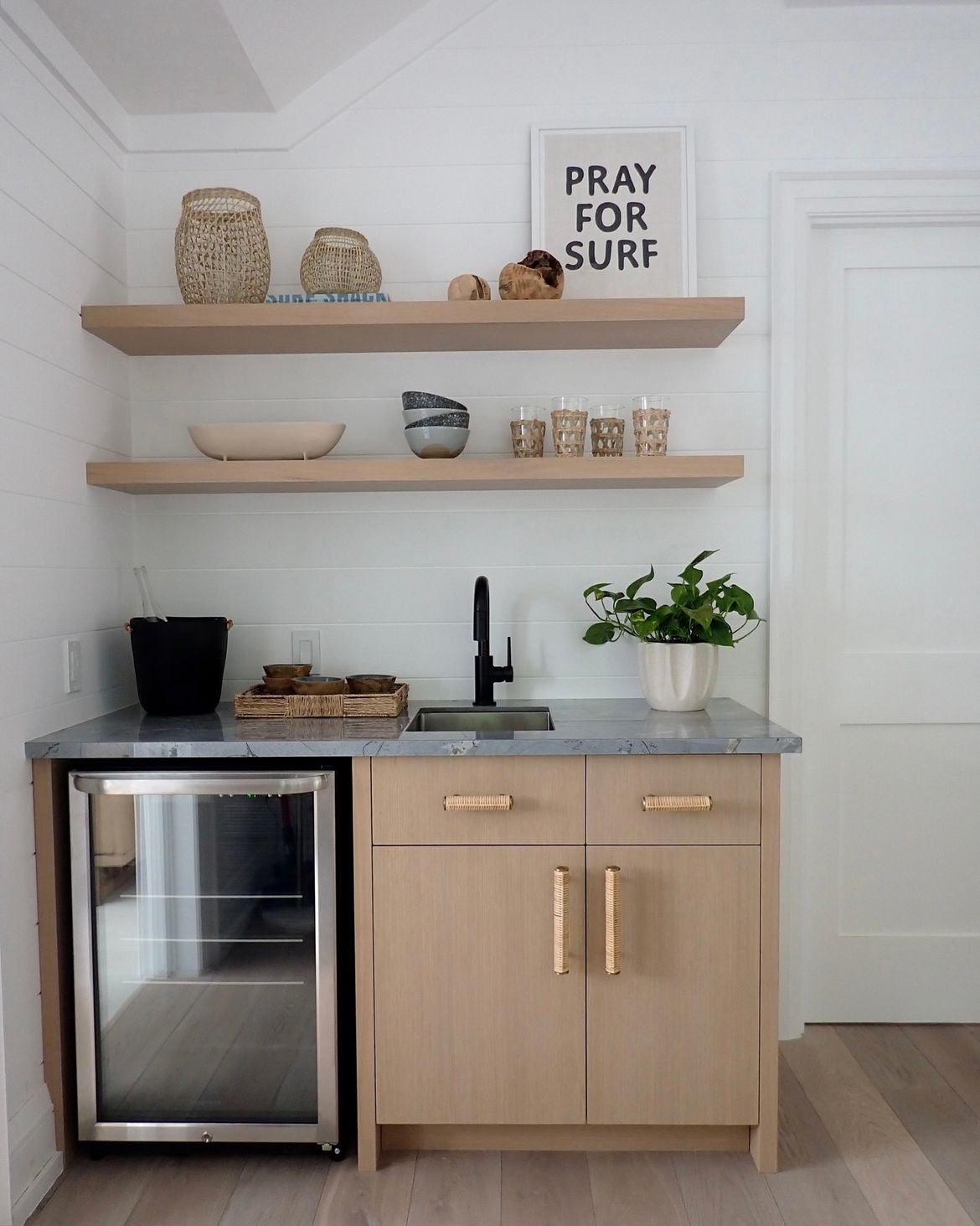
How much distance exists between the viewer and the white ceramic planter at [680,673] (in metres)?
2.27

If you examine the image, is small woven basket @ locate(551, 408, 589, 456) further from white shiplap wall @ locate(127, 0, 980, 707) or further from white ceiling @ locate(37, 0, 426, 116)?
white ceiling @ locate(37, 0, 426, 116)

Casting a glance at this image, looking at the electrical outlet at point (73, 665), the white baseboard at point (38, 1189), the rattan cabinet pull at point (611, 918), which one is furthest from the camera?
the electrical outlet at point (73, 665)

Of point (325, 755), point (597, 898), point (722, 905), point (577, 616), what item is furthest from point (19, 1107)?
point (577, 616)

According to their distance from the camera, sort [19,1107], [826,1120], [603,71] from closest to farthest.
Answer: [19,1107]
[826,1120]
[603,71]

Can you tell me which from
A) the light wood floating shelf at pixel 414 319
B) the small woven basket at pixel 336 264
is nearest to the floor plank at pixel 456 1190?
the light wood floating shelf at pixel 414 319

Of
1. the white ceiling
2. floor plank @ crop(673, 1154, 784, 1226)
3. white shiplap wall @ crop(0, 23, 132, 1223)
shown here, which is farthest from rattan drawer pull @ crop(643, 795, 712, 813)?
the white ceiling

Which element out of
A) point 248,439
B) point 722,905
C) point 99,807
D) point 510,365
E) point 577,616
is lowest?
point 722,905

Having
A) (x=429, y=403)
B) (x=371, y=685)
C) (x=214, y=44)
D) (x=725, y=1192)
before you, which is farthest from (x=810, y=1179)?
(x=214, y=44)

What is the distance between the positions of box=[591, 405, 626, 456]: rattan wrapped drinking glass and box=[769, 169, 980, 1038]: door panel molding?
0.45m

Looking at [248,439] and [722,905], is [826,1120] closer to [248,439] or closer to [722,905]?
[722,905]

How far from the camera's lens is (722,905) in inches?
78.6

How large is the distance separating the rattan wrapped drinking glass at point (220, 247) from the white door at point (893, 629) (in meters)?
1.41

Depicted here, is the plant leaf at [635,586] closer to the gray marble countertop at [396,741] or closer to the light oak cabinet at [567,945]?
the gray marble countertop at [396,741]

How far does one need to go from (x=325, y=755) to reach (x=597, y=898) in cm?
62
